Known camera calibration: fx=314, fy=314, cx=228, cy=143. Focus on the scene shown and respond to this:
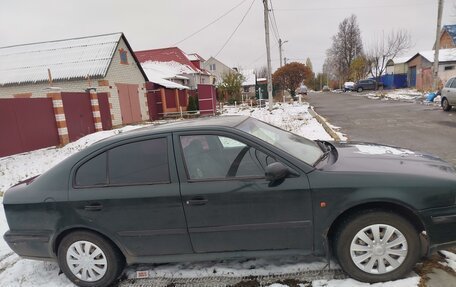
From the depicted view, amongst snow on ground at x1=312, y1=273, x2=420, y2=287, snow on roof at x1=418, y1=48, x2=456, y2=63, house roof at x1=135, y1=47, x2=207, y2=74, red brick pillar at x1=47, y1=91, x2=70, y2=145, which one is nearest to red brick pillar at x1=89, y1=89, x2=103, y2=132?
red brick pillar at x1=47, y1=91, x2=70, y2=145

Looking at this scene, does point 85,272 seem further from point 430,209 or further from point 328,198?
point 430,209

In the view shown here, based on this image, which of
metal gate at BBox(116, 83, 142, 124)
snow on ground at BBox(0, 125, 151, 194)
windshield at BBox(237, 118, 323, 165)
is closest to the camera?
windshield at BBox(237, 118, 323, 165)

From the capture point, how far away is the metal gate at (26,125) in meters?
10.6

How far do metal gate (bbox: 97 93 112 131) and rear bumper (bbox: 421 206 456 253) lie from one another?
15.6 metres

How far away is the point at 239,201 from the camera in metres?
2.80

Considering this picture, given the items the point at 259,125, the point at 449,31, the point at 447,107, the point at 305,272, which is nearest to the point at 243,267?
the point at 305,272

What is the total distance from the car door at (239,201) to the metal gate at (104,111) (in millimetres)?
14377

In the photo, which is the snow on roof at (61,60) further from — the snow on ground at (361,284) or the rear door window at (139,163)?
the snow on ground at (361,284)

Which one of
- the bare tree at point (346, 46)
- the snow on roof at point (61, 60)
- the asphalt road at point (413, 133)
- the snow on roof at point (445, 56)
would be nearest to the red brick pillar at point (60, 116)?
the snow on roof at point (61, 60)

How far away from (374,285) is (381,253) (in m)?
0.29

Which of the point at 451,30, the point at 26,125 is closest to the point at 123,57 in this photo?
the point at 26,125

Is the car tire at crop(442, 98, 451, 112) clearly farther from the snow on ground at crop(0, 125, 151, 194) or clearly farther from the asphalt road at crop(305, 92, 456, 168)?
the snow on ground at crop(0, 125, 151, 194)

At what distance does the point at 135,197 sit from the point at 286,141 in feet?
5.38

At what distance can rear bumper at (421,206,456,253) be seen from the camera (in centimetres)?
265
